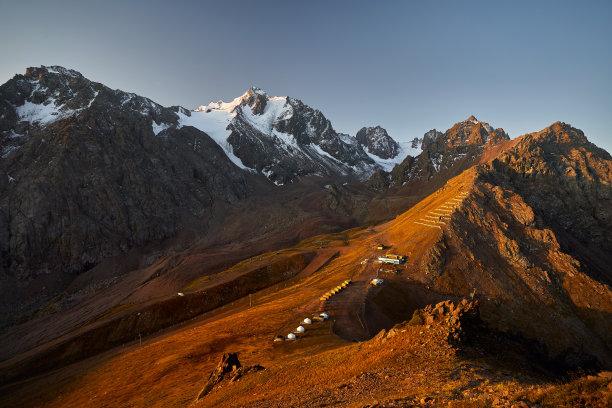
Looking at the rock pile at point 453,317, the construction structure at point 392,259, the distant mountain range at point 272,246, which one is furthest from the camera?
the construction structure at point 392,259

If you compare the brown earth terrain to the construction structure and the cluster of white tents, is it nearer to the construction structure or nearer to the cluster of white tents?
the cluster of white tents

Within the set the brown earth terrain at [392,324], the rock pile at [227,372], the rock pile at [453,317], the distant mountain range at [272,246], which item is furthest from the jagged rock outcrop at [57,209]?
the rock pile at [453,317]

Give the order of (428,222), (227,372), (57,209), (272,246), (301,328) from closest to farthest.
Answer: (227,372) → (301,328) → (428,222) → (272,246) → (57,209)

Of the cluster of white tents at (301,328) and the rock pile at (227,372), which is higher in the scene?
the rock pile at (227,372)

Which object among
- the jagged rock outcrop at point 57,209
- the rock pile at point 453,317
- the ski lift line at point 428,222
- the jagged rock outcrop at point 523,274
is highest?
the jagged rock outcrop at point 57,209

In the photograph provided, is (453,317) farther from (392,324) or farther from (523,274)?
(523,274)

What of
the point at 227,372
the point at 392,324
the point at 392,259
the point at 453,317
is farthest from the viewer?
the point at 392,259

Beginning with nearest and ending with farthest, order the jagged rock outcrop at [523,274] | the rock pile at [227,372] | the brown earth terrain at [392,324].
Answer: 1. the brown earth terrain at [392,324]
2. the rock pile at [227,372]
3. the jagged rock outcrop at [523,274]

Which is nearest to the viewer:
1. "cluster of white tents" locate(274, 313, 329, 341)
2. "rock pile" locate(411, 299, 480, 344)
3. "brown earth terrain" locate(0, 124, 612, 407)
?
"brown earth terrain" locate(0, 124, 612, 407)

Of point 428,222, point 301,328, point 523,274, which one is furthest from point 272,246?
point 301,328

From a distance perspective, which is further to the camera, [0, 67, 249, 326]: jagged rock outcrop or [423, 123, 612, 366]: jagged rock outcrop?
[0, 67, 249, 326]: jagged rock outcrop

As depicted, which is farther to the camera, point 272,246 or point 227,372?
point 272,246

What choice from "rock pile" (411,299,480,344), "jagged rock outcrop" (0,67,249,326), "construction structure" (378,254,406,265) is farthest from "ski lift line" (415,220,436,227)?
"jagged rock outcrop" (0,67,249,326)

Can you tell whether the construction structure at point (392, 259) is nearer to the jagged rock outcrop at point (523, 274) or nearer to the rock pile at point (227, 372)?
the jagged rock outcrop at point (523, 274)
